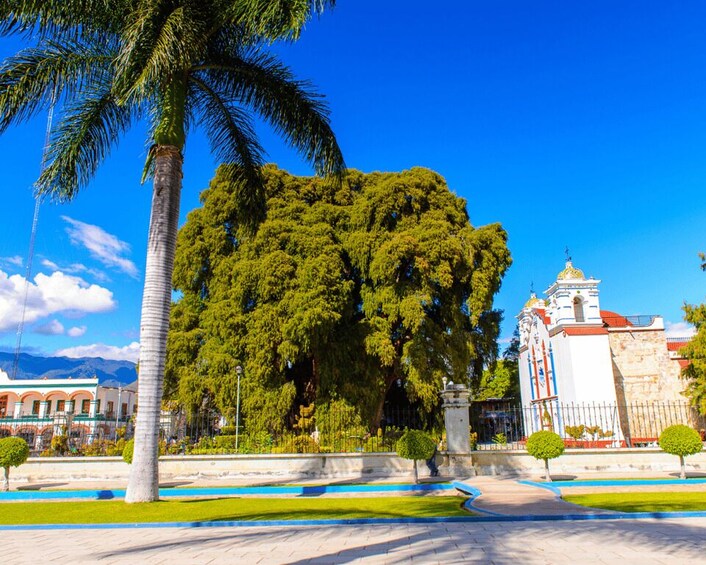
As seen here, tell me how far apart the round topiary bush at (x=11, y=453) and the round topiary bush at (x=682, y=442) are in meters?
15.8

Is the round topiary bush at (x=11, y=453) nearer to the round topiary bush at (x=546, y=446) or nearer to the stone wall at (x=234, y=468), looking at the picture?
the stone wall at (x=234, y=468)

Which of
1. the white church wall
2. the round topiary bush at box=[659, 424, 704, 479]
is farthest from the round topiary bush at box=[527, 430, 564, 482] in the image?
the white church wall

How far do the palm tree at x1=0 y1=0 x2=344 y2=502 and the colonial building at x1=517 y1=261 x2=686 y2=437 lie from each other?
19.4 m

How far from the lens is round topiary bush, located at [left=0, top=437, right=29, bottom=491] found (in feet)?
43.2

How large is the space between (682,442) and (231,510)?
1079 centimetres

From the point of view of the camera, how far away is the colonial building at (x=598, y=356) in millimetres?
26188

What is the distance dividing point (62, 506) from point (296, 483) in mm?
5545

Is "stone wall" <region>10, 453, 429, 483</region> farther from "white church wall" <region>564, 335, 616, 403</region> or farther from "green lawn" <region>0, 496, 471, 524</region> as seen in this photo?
"white church wall" <region>564, 335, 616, 403</region>

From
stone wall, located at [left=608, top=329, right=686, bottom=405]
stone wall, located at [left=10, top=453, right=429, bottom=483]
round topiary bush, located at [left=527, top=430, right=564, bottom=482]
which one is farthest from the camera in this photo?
stone wall, located at [left=608, top=329, right=686, bottom=405]

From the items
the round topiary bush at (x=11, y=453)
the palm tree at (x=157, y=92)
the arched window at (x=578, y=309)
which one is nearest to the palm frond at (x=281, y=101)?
the palm tree at (x=157, y=92)

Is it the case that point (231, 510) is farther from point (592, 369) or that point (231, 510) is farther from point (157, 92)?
point (592, 369)

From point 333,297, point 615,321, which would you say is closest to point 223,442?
point 333,297

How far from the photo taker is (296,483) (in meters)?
14.0

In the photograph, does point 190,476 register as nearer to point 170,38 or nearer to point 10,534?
point 10,534
